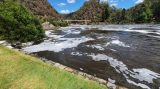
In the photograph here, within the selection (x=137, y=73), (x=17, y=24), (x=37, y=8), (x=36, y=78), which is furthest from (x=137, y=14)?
(x=36, y=78)

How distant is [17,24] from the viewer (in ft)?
63.6

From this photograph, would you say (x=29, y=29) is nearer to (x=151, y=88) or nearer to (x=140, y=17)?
(x=151, y=88)

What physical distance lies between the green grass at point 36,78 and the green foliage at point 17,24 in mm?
10881

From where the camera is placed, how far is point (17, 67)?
843 cm

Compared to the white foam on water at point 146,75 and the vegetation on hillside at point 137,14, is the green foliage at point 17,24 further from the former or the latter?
the vegetation on hillside at point 137,14

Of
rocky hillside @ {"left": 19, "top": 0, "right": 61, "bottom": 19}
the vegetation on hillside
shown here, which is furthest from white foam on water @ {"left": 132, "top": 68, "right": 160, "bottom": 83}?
rocky hillside @ {"left": 19, "top": 0, "right": 61, "bottom": 19}

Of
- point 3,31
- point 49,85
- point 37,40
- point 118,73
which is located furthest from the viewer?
point 37,40

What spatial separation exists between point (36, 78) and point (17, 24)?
43.8 feet

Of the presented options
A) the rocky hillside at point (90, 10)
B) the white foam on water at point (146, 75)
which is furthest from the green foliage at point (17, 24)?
the rocky hillside at point (90, 10)

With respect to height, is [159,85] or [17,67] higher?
[17,67]

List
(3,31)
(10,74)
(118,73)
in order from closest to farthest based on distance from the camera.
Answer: (10,74), (118,73), (3,31)

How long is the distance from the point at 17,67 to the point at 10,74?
35.2 inches

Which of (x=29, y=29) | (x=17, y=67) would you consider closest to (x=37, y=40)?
(x=29, y=29)

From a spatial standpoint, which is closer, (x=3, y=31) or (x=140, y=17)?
(x=3, y=31)
